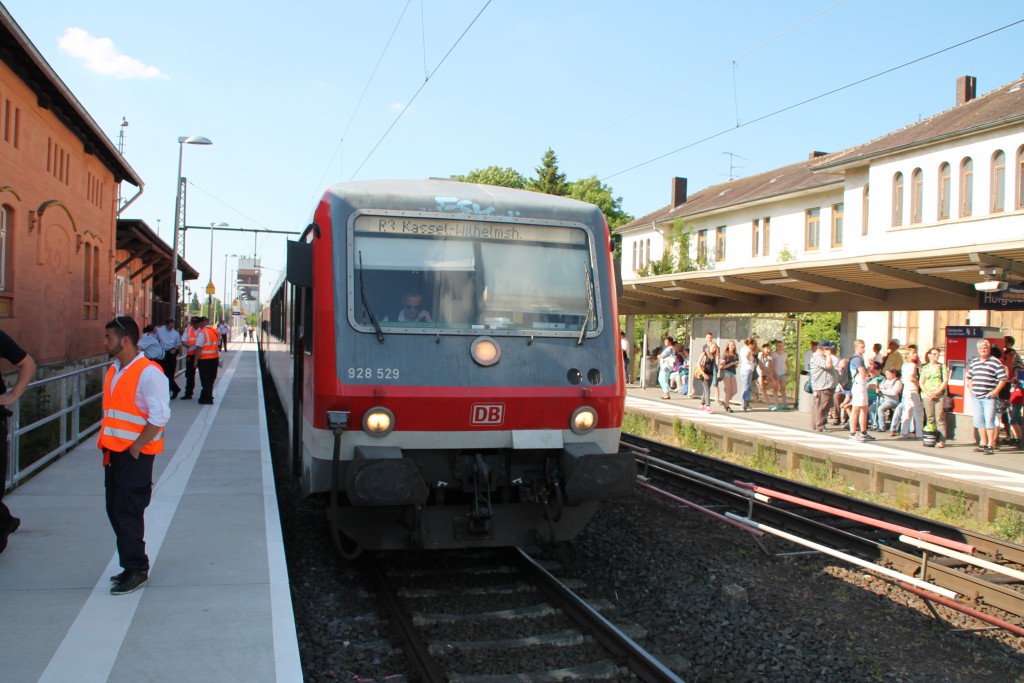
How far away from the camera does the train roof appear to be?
638cm

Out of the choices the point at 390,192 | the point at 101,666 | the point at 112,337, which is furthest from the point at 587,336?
the point at 101,666

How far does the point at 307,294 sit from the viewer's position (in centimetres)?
680

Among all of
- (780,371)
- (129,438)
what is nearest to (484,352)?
(129,438)

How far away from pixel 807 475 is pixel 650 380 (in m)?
13.5

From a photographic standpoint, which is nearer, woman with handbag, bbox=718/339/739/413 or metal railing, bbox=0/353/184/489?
metal railing, bbox=0/353/184/489

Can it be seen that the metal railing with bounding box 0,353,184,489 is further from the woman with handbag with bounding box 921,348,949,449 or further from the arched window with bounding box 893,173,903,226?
the arched window with bounding box 893,173,903,226

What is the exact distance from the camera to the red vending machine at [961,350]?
14219 millimetres

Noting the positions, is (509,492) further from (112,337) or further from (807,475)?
(807,475)

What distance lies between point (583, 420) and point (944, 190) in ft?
80.0

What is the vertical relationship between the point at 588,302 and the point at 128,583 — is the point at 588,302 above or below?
above

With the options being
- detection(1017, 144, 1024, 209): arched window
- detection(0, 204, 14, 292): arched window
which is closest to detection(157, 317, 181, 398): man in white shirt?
detection(0, 204, 14, 292): arched window

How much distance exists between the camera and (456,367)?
6.20 meters

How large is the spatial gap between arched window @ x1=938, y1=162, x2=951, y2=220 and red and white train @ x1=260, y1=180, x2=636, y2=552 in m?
23.7

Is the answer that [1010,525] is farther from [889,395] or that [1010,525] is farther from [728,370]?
[728,370]
